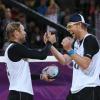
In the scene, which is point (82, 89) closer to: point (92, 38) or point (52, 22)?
point (92, 38)

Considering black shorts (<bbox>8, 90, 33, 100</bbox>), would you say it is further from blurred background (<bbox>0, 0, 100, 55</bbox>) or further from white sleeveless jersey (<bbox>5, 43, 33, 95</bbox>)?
blurred background (<bbox>0, 0, 100, 55</bbox>)

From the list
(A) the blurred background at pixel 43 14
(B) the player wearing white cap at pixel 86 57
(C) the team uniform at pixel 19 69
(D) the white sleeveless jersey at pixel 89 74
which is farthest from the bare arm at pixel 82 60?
(A) the blurred background at pixel 43 14

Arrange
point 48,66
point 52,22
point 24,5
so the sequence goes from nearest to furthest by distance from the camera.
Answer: point 48,66 → point 52,22 → point 24,5

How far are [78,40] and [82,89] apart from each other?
26.2 inches

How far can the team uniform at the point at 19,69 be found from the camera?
7148 millimetres

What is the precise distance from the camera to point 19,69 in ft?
23.8

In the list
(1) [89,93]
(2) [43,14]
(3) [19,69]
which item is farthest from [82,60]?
(2) [43,14]

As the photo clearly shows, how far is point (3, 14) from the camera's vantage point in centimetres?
1172

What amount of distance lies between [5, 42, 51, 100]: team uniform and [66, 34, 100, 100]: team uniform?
49cm

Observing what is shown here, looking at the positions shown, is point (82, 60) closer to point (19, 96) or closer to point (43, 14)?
point (19, 96)

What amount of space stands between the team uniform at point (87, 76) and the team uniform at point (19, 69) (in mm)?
486

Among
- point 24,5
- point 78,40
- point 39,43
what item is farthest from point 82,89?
point 24,5

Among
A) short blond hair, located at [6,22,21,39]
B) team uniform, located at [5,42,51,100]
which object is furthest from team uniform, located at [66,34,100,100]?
short blond hair, located at [6,22,21,39]

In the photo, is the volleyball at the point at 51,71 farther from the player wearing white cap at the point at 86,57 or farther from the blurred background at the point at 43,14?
the blurred background at the point at 43,14
